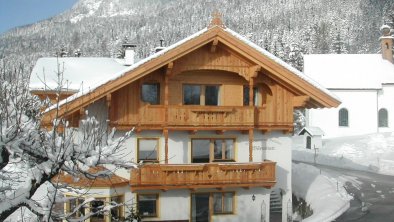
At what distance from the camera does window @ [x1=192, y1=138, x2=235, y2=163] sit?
2206 centimetres

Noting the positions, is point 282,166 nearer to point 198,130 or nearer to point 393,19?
point 198,130

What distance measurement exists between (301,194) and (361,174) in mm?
11381

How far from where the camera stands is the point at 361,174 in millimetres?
36656

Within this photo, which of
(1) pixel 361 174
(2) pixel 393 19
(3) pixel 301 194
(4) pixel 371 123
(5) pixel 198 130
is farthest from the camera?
(2) pixel 393 19

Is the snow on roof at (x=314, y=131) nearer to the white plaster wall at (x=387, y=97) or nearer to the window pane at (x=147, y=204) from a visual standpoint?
the white plaster wall at (x=387, y=97)

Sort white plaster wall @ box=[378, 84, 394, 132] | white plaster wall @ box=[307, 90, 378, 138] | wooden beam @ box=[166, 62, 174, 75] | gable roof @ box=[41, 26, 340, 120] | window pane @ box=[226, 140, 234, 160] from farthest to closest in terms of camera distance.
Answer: white plaster wall @ box=[378, 84, 394, 132], white plaster wall @ box=[307, 90, 378, 138], window pane @ box=[226, 140, 234, 160], wooden beam @ box=[166, 62, 174, 75], gable roof @ box=[41, 26, 340, 120]

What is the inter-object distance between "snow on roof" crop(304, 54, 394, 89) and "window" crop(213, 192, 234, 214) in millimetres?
35276

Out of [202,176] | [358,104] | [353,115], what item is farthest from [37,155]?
[353,115]

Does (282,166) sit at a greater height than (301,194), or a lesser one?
greater

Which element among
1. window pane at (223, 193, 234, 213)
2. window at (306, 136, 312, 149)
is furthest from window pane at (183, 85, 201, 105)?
window at (306, 136, 312, 149)

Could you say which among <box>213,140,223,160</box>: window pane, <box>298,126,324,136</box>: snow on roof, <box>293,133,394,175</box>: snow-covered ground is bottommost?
<box>293,133,394,175</box>: snow-covered ground

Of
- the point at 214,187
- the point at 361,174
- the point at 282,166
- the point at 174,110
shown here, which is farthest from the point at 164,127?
the point at 361,174

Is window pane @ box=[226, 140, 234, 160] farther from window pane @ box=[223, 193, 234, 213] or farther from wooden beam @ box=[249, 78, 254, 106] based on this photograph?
wooden beam @ box=[249, 78, 254, 106]

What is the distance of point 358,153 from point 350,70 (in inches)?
528
